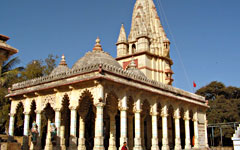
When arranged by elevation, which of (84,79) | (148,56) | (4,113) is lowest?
(4,113)

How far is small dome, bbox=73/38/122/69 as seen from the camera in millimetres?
21781

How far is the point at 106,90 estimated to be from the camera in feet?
54.3

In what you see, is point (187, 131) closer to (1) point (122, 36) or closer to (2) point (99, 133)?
(2) point (99, 133)

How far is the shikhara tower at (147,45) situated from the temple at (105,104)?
6.2 inches

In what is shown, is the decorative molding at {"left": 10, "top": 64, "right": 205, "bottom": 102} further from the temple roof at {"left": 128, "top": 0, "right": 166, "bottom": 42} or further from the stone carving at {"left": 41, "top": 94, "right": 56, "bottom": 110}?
the temple roof at {"left": 128, "top": 0, "right": 166, "bottom": 42}

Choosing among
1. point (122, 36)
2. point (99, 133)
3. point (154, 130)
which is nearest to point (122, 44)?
point (122, 36)

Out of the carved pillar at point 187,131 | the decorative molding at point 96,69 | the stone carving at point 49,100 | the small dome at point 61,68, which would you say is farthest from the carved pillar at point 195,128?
the stone carving at point 49,100

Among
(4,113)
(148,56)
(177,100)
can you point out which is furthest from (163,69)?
(4,113)

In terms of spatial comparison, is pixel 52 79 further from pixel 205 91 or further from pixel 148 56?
pixel 205 91

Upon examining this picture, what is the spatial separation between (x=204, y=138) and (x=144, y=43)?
12832 mm

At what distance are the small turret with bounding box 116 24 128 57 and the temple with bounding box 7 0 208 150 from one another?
7.69 feet

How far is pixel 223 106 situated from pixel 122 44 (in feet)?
58.2

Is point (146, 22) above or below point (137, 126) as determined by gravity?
above

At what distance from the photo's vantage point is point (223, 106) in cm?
3953
